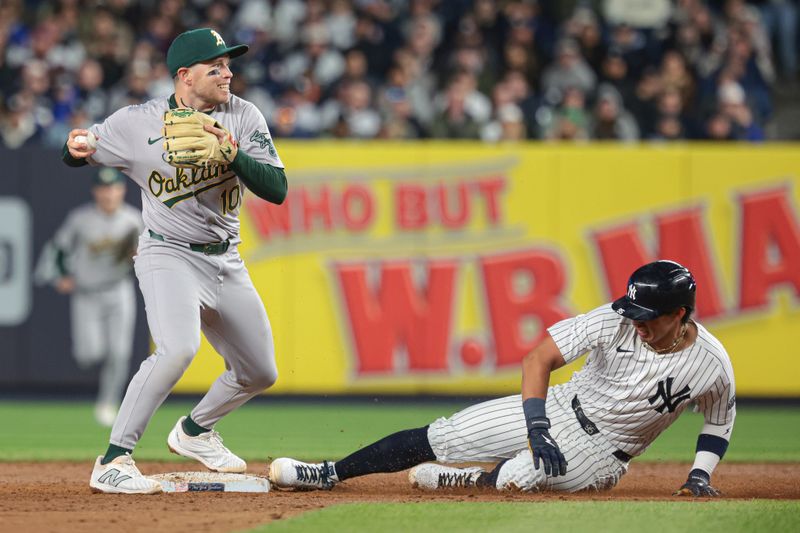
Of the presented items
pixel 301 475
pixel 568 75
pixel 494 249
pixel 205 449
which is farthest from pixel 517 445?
pixel 568 75

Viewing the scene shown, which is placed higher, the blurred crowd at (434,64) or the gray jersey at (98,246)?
the blurred crowd at (434,64)

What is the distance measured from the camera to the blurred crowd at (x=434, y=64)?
13242 mm

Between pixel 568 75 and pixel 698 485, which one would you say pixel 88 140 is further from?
pixel 568 75

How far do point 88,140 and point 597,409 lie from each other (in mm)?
2816

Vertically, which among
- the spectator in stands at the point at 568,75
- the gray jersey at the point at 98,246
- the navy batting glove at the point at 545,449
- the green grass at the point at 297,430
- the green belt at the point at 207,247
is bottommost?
the green grass at the point at 297,430

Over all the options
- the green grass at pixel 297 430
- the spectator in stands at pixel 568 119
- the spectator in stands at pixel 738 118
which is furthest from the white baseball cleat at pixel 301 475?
the spectator in stands at pixel 738 118

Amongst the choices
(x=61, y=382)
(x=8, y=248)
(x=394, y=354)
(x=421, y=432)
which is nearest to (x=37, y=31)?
(x=8, y=248)

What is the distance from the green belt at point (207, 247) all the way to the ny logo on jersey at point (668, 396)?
2.23m

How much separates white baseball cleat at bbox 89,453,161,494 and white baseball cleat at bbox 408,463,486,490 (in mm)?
1351

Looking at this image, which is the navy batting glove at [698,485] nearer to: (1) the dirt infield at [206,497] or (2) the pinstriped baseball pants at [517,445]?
(1) the dirt infield at [206,497]

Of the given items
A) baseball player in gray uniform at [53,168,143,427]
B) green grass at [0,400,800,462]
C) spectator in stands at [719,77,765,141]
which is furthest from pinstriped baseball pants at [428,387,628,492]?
spectator in stands at [719,77,765,141]

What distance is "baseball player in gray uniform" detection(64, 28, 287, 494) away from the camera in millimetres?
6215

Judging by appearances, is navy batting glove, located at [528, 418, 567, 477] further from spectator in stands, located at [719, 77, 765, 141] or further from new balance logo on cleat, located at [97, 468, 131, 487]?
spectator in stands, located at [719, 77, 765, 141]

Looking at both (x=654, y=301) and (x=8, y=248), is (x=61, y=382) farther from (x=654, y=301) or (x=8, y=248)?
(x=654, y=301)
